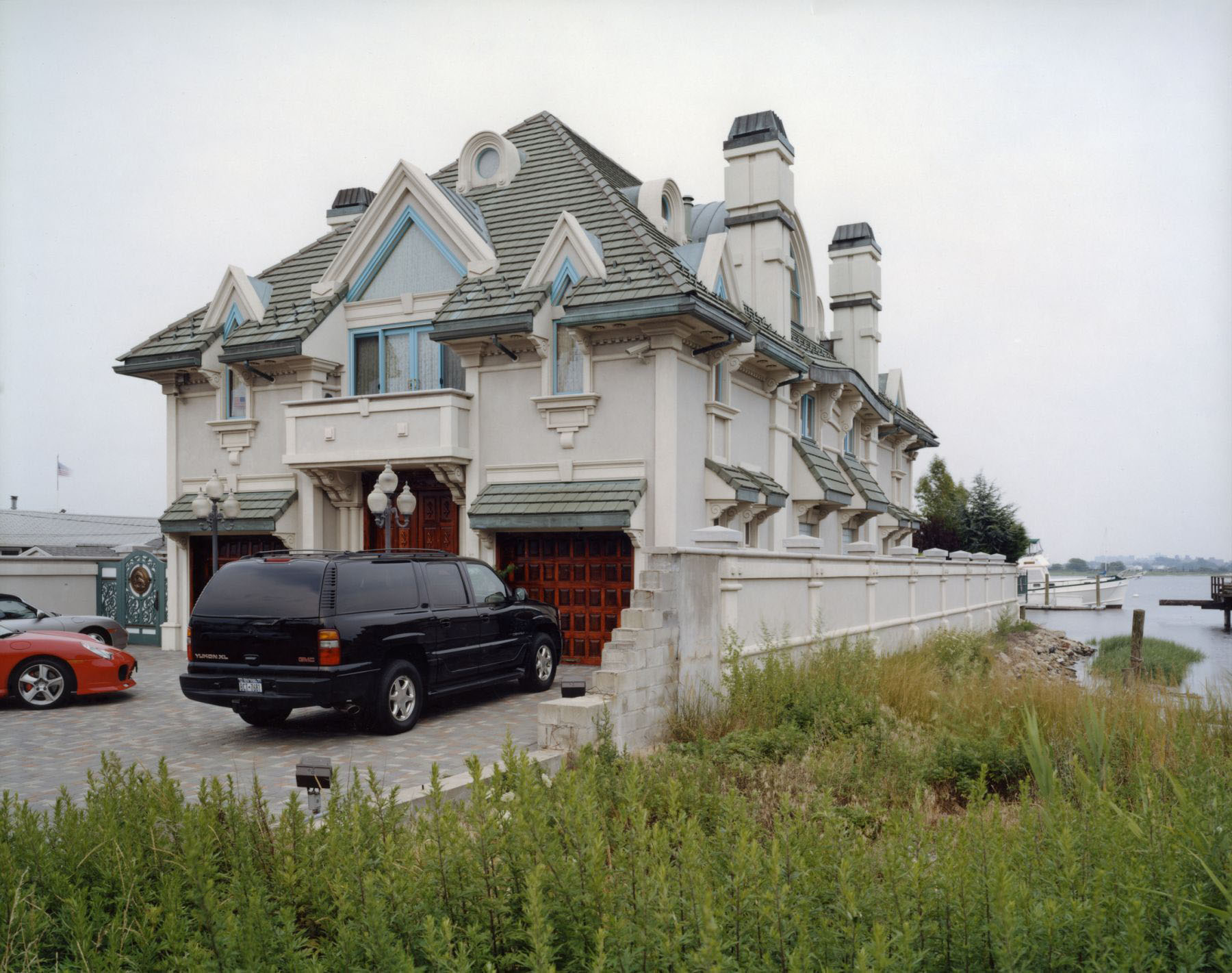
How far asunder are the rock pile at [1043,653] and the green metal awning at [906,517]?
4549mm

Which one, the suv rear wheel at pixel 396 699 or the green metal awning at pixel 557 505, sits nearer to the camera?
the suv rear wheel at pixel 396 699

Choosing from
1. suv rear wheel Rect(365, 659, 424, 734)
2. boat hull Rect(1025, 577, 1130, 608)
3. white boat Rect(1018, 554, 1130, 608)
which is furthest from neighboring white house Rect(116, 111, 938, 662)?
boat hull Rect(1025, 577, 1130, 608)

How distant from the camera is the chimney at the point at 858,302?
29.2m

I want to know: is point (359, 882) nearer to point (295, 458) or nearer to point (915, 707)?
point (915, 707)

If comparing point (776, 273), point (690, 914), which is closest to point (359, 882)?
point (690, 914)

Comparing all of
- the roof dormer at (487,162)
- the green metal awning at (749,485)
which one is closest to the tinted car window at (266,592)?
the green metal awning at (749,485)

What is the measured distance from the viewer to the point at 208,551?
69.8 ft

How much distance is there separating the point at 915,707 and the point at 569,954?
795cm

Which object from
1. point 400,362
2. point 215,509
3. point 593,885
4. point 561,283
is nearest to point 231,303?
point 400,362

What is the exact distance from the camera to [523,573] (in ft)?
60.0

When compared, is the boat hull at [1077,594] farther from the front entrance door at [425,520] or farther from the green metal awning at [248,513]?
the green metal awning at [248,513]

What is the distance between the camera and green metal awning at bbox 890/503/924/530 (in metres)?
29.8

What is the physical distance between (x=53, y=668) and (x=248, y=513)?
645 centimetres

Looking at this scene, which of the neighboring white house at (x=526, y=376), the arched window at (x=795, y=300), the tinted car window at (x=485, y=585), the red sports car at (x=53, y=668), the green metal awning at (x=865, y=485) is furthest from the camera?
the green metal awning at (x=865, y=485)
